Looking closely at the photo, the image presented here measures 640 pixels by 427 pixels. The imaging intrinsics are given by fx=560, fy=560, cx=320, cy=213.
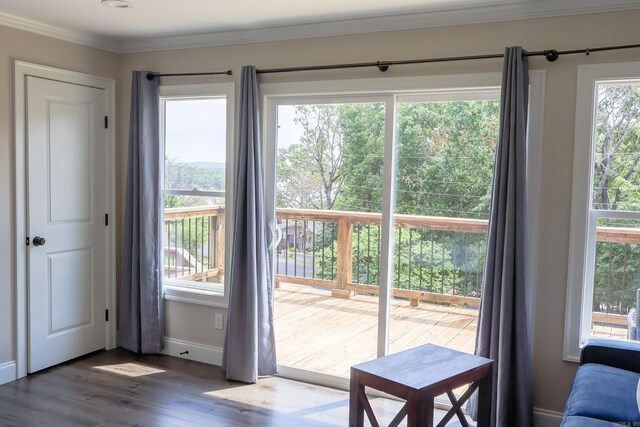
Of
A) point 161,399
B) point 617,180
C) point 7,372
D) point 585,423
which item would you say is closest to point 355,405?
point 585,423

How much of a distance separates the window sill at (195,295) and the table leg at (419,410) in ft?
6.97

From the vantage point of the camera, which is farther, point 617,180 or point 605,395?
point 617,180

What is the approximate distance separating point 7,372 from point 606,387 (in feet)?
12.1

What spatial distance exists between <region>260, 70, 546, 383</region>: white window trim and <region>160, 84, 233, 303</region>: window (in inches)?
14.3

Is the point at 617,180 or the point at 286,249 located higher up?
the point at 617,180

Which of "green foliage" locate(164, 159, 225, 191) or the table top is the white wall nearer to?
"green foliage" locate(164, 159, 225, 191)

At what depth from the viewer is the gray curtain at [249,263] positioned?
3.90m

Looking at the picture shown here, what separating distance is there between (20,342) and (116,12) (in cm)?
235

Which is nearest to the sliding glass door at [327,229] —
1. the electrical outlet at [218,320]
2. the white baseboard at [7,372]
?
the electrical outlet at [218,320]

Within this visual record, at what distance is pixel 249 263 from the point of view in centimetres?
391

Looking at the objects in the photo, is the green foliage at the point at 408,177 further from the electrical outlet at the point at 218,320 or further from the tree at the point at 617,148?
the electrical outlet at the point at 218,320

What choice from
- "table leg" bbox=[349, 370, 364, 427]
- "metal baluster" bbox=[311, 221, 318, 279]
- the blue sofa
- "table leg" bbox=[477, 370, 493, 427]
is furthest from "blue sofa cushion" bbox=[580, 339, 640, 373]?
"metal baluster" bbox=[311, 221, 318, 279]

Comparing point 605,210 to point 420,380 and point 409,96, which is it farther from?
point 420,380

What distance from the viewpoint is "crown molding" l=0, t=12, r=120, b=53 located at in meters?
3.71
